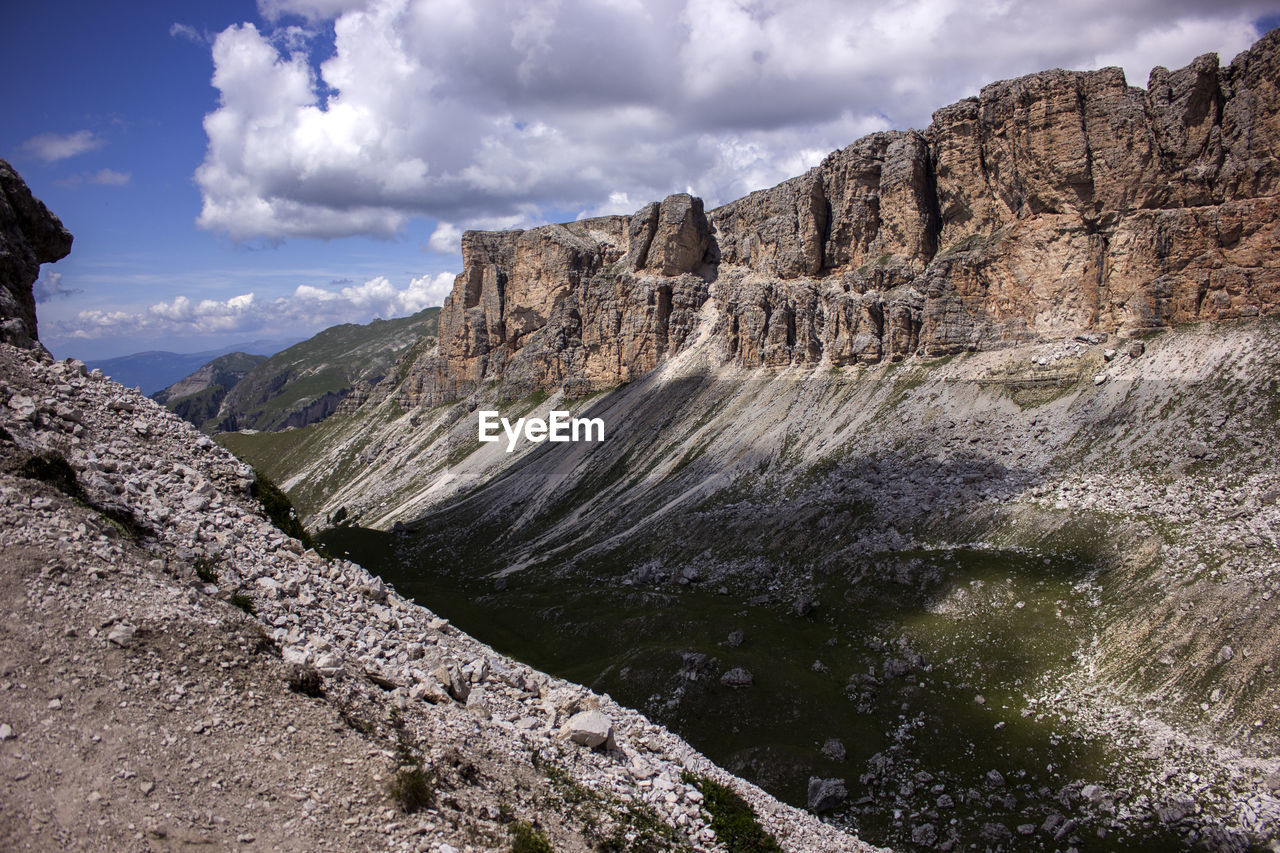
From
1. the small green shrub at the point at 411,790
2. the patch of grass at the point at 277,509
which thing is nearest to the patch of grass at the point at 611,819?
the small green shrub at the point at 411,790

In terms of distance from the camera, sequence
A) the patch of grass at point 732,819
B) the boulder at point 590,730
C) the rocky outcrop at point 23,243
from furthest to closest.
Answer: the rocky outcrop at point 23,243
the boulder at point 590,730
the patch of grass at point 732,819

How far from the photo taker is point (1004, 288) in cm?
8988

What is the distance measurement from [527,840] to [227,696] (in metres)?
6.27

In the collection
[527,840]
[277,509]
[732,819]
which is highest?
[277,509]

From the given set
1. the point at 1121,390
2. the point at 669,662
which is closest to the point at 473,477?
the point at 669,662

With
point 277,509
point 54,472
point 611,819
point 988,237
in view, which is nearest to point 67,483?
point 54,472

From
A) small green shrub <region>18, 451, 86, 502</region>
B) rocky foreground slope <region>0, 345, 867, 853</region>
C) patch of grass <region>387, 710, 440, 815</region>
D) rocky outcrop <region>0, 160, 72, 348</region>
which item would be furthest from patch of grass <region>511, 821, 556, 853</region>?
rocky outcrop <region>0, 160, 72, 348</region>

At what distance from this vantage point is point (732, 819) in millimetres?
19500

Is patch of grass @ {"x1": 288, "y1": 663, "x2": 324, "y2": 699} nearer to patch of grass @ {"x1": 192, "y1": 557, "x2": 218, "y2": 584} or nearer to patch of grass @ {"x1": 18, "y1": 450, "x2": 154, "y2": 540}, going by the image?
patch of grass @ {"x1": 192, "y1": 557, "x2": 218, "y2": 584}

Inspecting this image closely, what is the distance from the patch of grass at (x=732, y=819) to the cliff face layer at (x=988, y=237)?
75972 mm

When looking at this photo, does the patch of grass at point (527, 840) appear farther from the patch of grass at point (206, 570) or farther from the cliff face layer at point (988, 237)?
the cliff face layer at point (988, 237)

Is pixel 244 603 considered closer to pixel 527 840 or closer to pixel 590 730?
pixel 527 840

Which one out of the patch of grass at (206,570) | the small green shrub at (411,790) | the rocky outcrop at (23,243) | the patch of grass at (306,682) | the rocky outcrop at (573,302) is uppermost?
the rocky outcrop at (573,302)

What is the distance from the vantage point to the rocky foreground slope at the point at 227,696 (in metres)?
12.1
